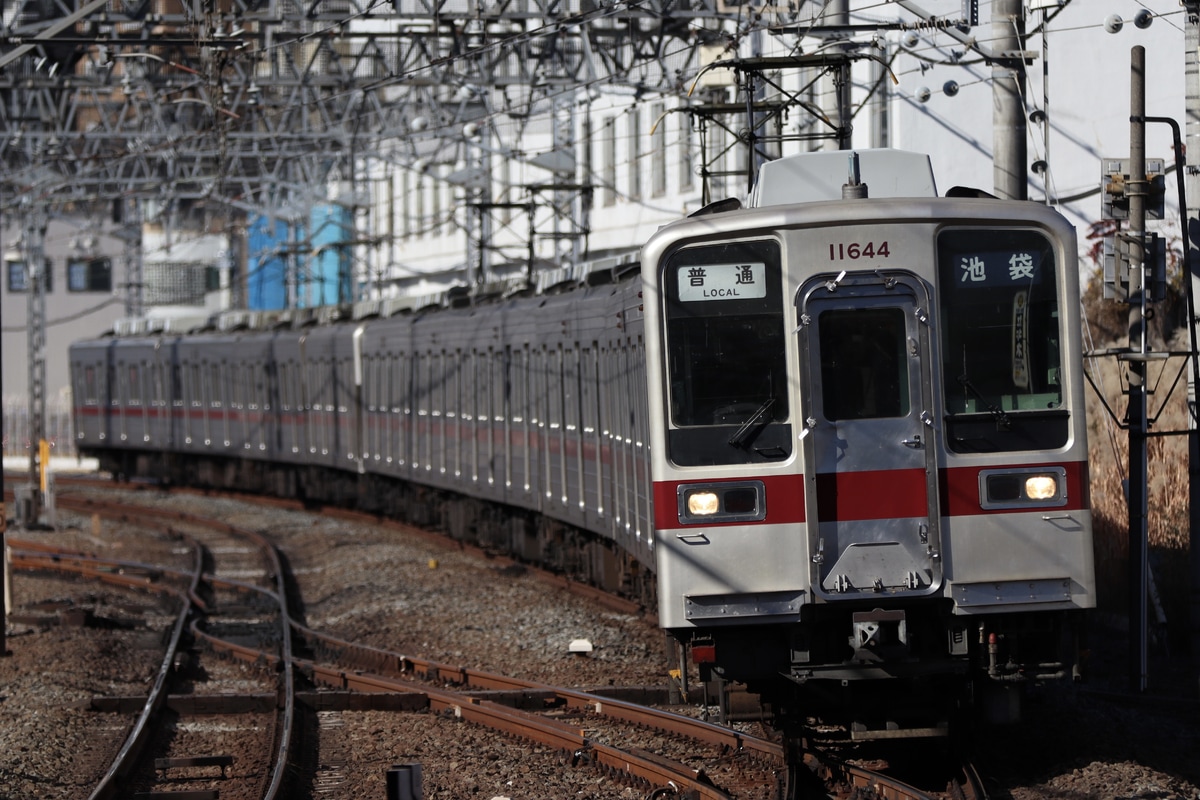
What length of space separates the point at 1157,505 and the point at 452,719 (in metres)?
6.27

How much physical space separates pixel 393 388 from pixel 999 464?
17.5 metres

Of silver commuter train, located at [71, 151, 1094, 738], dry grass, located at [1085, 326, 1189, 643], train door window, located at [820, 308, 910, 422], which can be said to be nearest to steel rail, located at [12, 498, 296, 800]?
silver commuter train, located at [71, 151, 1094, 738]

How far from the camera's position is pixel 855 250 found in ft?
25.6

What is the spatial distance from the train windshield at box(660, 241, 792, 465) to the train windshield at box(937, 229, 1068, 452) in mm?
754

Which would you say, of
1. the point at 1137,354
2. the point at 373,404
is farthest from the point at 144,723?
the point at 373,404

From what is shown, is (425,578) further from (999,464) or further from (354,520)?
(999,464)

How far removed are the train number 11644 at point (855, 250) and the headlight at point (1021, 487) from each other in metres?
1.07

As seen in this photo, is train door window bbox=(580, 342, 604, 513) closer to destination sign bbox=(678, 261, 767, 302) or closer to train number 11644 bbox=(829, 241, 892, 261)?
destination sign bbox=(678, 261, 767, 302)

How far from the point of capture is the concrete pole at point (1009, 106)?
11758 millimetres

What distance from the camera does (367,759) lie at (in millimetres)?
9977

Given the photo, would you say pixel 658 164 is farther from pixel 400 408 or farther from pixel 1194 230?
pixel 1194 230

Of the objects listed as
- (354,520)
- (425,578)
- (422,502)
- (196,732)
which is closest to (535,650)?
(196,732)

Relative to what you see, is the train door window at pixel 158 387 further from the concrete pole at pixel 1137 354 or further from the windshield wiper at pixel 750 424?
the windshield wiper at pixel 750 424

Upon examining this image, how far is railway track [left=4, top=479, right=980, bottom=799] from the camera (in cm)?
852
